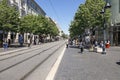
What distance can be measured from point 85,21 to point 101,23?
261 cm

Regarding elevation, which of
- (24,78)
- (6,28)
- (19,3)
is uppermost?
(19,3)

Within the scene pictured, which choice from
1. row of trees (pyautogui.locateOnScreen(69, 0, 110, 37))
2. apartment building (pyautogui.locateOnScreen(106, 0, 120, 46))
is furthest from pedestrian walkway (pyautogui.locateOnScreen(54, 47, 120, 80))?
apartment building (pyautogui.locateOnScreen(106, 0, 120, 46))

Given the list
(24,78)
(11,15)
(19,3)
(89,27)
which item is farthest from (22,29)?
(24,78)

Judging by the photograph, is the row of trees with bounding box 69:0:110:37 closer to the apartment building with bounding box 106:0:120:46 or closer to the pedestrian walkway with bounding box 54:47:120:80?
the apartment building with bounding box 106:0:120:46

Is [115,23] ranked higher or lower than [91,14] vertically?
lower

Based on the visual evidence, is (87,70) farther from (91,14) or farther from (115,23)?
(115,23)

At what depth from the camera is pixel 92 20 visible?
156ft

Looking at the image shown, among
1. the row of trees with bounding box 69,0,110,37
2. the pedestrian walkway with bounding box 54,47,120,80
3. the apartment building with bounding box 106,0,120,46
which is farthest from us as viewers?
the apartment building with bounding box 106,0,120,46

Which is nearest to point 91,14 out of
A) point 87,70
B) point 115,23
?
point 115,23

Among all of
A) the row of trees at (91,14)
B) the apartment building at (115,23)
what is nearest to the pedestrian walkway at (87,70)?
the row of trees at (91,14)

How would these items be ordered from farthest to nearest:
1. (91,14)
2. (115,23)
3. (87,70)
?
(115,23) < (91,14) < (87,70)

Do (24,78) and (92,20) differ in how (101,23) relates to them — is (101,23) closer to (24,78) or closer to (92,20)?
(92,20)

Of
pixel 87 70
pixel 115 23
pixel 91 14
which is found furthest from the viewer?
pixel 115 23

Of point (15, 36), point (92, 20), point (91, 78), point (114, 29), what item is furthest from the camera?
point (15, 36)
